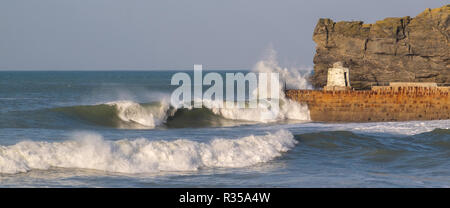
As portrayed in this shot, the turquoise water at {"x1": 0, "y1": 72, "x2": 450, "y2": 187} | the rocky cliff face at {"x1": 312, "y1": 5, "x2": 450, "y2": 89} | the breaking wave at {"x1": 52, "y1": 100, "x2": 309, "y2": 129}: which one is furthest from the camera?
the rocky cliff face at {"x1": 312, "y1": 5, "x2": 450, "y2": 89}

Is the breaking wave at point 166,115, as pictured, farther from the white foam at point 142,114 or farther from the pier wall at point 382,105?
the pier wall at point 382,105

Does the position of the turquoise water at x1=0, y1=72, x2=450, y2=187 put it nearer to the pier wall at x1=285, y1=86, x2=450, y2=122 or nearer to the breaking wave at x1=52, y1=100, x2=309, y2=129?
the breaking wave at x1=52, y1=100, x2=309, y2=129

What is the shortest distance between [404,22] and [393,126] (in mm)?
16631

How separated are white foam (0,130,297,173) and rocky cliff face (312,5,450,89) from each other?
24.7 metres

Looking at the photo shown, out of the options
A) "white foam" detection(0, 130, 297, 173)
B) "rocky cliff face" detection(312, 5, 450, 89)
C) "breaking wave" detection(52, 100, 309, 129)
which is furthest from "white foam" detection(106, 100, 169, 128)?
"rocky cliff face" detection(312, 5, 450, 89)

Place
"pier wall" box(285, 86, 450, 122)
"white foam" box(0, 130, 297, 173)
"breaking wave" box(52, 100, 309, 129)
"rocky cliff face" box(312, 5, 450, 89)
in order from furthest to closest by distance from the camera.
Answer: "rocky cliff face" box(312, 5, 450, 89) < "pier wall" box(285, 86, 450, 122) < "breaking wave" box(52, 100, 309, 129) < "white foam" box(0, 130, 297, 173)

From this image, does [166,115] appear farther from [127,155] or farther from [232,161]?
[127,155]

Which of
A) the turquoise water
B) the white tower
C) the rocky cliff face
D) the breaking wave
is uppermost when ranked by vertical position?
the rocky cliff face

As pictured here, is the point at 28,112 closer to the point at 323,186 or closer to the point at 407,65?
the point at 323,186

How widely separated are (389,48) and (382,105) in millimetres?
12292

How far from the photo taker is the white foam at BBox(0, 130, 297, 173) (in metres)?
12.4

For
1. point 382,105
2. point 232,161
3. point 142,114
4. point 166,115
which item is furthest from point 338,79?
point 232,161

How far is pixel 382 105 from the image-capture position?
27.5 metres
